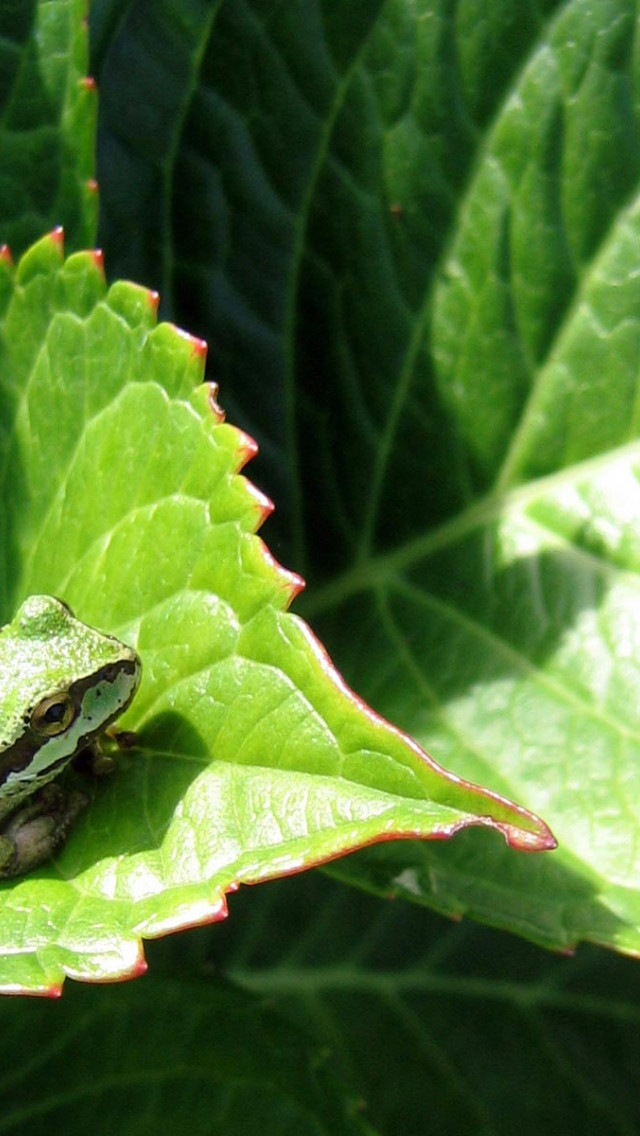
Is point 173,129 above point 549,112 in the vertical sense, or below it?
below

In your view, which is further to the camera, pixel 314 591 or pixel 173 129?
pixel 314 591

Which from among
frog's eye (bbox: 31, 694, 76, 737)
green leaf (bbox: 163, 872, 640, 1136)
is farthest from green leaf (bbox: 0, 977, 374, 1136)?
frog's eye (bbox: 31, 694, 76, 737)

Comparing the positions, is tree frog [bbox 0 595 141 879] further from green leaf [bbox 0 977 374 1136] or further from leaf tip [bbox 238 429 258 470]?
green leaf [bbox 0 977 374 1136]

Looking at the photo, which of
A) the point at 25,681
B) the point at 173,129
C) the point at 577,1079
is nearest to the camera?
the point at 25,681

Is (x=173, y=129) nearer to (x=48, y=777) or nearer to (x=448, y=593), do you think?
(x=448, y=593)

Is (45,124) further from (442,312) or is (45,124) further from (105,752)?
(105,752)

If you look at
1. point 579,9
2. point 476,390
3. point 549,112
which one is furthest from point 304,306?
point 579,9

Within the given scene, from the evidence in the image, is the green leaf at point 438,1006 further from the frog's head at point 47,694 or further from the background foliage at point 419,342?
the frog's head at point 47,694

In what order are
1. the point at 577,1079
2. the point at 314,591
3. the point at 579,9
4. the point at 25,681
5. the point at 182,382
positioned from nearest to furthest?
the point at 182,382 → the point at 25,681 → the point at 579,9 → the point at 314,591 → the point at 577,1079
